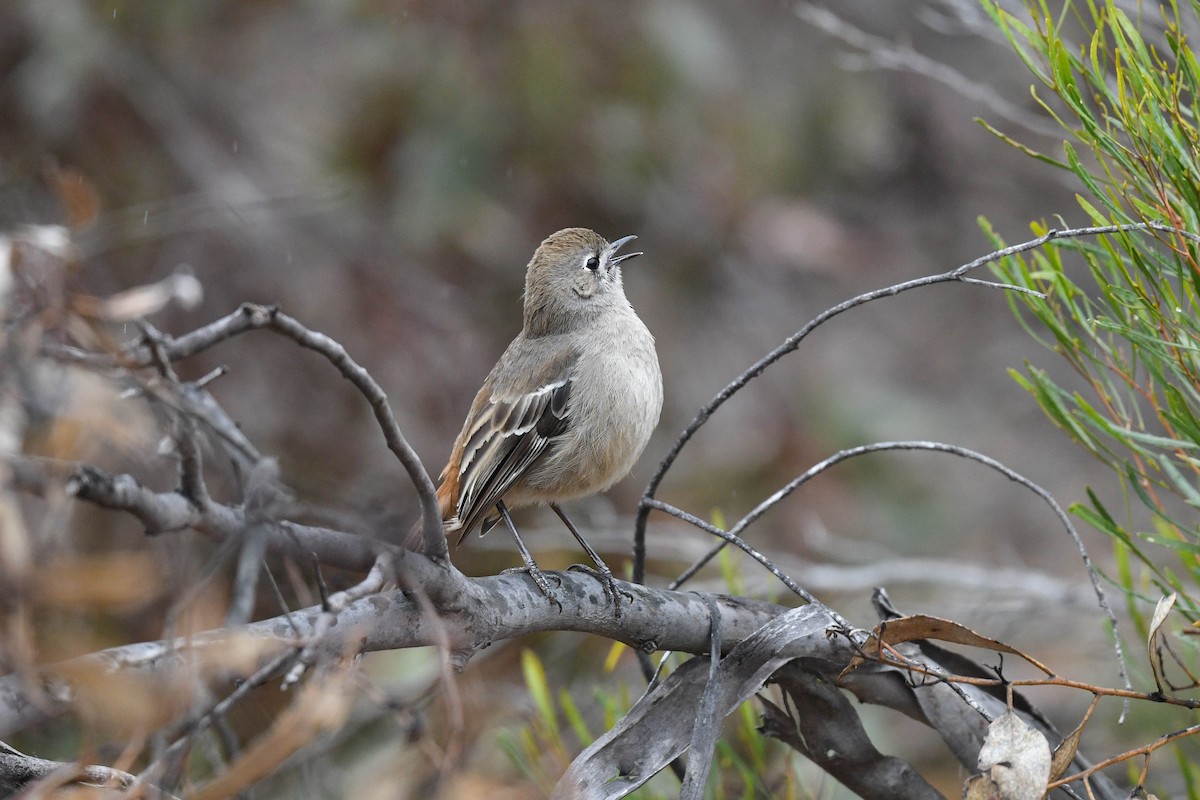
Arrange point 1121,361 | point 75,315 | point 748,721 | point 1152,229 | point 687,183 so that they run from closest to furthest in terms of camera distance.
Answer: point 75,315
point 1152,229
point 1121,361
point 748,721
point 687,183

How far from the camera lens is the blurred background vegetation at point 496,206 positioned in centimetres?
556

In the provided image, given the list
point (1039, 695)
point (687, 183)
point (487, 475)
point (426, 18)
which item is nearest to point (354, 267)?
point (426, 18)

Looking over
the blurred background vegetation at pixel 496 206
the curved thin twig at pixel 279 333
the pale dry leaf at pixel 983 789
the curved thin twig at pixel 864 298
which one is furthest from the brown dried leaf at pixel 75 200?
the blurred background vegetation at pixel 496 206

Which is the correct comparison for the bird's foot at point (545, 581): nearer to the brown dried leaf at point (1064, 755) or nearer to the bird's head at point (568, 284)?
the brown dried leaf at point (1064, 755)

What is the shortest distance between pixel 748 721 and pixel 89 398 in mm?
1781

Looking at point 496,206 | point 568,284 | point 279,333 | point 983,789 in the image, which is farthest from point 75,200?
point 496,206

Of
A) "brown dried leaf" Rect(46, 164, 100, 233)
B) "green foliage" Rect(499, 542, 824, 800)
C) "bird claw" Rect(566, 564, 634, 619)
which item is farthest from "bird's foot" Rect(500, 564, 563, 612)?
"brown dried leaf" Rect(46, 164, 100, 233)

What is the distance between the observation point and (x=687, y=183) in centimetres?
662

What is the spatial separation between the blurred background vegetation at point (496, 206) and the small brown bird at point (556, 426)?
1.10 m

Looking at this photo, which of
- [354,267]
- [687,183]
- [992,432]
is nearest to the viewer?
[354,267]

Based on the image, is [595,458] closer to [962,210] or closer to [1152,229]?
[1152,229]

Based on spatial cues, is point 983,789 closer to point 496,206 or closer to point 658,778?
point 658,778

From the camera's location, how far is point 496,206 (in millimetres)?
6066

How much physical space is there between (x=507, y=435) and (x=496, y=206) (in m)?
2.76
